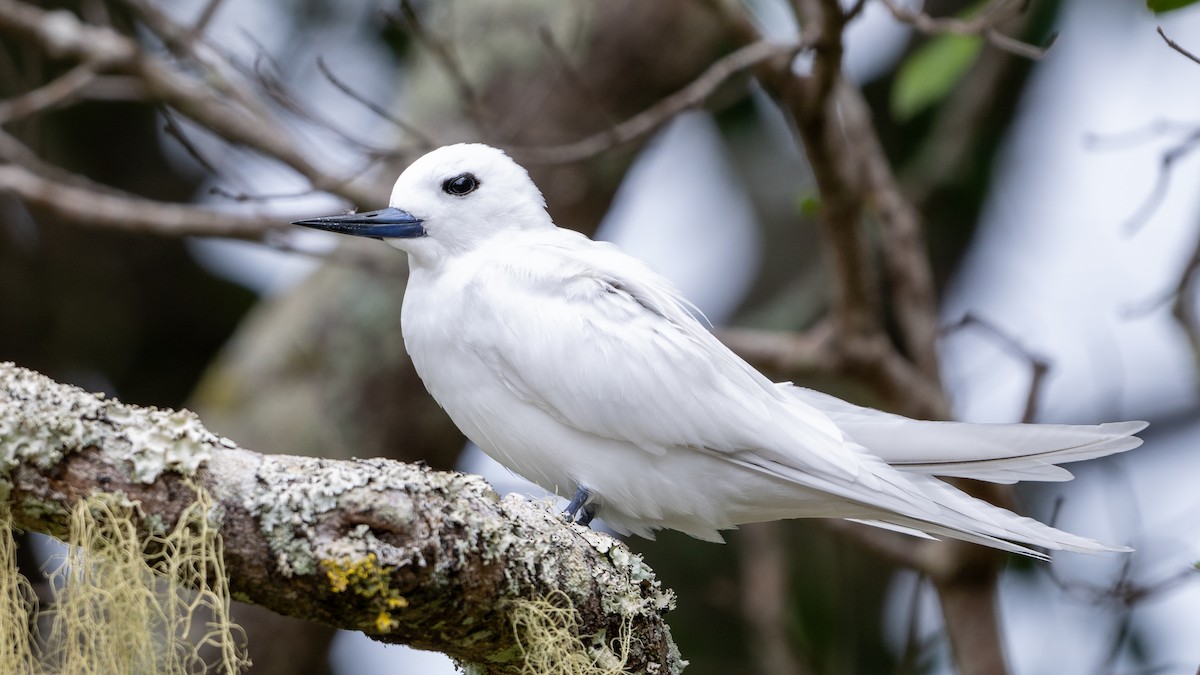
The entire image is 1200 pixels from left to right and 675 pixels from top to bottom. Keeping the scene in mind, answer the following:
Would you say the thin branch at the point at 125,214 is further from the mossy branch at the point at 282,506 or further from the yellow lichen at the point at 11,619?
the mossy branch at the point at 282,506

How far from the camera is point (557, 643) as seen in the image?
2.54m

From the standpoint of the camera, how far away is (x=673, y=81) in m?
6.21

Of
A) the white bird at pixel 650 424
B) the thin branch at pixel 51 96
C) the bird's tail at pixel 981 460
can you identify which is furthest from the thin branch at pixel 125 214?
the bird's tail at pixel 981 460

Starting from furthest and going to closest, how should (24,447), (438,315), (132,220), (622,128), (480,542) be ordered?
(132,220), (622,128), (438,315), (480,542), (24,447)

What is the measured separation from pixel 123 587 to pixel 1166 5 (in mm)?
2643

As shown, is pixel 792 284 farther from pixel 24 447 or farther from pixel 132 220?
pixel 24 447

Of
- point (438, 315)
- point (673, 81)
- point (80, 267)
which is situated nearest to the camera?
point (438, 315)

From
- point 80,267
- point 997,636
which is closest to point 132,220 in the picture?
point 80,267

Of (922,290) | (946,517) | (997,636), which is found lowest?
(946,517)

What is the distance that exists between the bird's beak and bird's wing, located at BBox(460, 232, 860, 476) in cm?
25

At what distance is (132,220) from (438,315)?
2.15 meters

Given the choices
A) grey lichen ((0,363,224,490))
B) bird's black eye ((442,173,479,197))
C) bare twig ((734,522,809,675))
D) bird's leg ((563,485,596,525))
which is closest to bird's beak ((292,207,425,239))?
bird's black eye ((442,173,479,197))

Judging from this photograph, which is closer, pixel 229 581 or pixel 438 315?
pixel 229 581

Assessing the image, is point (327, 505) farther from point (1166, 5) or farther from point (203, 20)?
point (203, 20)
